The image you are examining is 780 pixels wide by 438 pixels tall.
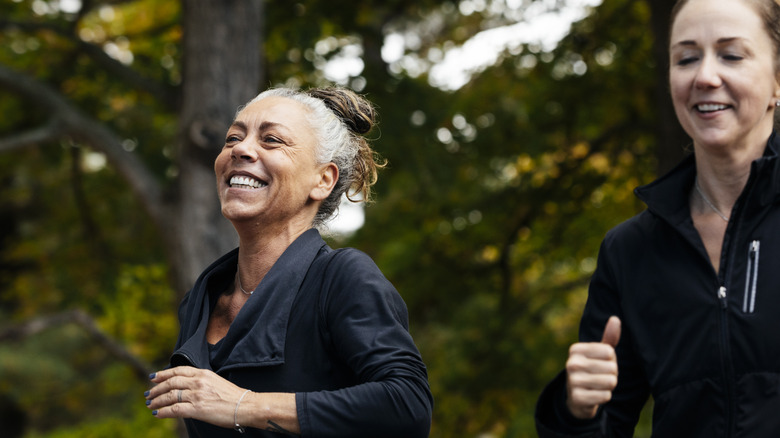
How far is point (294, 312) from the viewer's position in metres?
2.26

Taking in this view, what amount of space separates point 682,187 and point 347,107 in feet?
3.22

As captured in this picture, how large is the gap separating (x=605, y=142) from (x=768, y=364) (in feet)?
20.8

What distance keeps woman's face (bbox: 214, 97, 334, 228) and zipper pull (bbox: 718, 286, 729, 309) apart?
109 centimetres

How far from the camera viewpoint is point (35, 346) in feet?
46.5

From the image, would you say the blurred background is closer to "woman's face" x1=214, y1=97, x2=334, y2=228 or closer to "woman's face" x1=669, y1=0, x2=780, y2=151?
"woman's face" x1=214, y1=97, x2=334, y2=228

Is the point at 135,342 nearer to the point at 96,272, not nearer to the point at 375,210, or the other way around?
the point at 96,272

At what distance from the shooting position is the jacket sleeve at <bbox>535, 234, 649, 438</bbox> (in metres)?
2.04

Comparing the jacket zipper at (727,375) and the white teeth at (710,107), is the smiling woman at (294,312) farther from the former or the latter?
the white teeth at (710,107)

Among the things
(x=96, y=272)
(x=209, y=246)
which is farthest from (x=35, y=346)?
(x=209, y=246)

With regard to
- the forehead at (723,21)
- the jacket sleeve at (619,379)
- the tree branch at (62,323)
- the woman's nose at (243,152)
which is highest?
the forehead at (723,21)

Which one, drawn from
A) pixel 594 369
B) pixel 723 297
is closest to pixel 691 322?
pixel 723 297

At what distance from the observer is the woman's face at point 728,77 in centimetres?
201

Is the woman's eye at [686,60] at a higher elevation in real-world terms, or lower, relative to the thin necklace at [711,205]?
higher

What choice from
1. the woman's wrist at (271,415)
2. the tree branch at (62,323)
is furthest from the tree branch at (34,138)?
the woman's wrist at (271,415)
